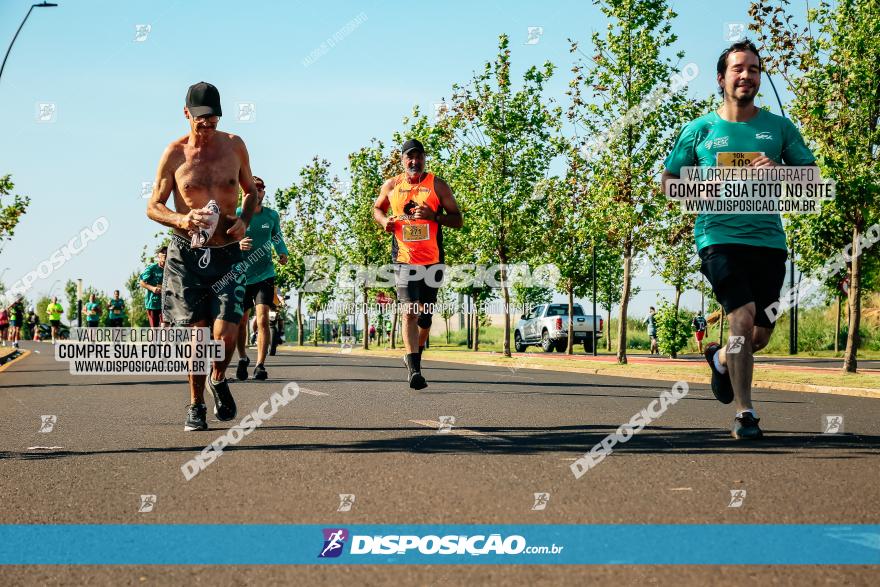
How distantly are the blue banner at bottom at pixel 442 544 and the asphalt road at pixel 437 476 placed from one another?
0.10 metres

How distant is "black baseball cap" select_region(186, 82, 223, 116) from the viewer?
258 inches

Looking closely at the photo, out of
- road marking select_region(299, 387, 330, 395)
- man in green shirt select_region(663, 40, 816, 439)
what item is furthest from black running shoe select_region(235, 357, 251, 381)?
man in green shirt select_region(663, 40, 816, 439)

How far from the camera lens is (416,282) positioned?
9.39 m

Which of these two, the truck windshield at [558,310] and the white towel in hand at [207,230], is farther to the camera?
the truck windshield at [558,310]

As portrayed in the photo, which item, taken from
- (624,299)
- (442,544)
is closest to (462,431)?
(442,544)

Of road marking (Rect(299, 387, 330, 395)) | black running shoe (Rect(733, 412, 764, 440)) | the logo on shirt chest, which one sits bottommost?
road marking (Rect(299, 387, 330, 395))

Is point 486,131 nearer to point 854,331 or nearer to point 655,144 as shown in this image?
point 655,144

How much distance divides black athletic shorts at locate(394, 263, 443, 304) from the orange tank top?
72 mm

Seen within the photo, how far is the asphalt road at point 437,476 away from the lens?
3.12m

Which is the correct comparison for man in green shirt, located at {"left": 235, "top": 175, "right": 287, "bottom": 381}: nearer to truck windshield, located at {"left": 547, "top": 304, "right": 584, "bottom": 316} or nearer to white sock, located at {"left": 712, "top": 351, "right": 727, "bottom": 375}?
white sock, located at {"left": 712, "top": 351, "right": 727, "bottom": 375}

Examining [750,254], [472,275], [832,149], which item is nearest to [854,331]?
[832,149]

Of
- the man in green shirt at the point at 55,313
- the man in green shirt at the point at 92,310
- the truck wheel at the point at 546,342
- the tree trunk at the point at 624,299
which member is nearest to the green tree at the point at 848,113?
the tree trunk at the point at 624,299

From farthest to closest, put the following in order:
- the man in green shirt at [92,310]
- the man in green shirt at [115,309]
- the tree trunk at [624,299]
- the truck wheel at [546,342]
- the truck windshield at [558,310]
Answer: the truck windshield at [558,310] → the truck wheel at [546,342] → the man in green shirt at [92,310] → the tree trunk at [624,299] → the man in green shirt at [115,309]

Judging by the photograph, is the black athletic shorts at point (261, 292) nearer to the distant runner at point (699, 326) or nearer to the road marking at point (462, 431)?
the road marking at point (462, 431)
